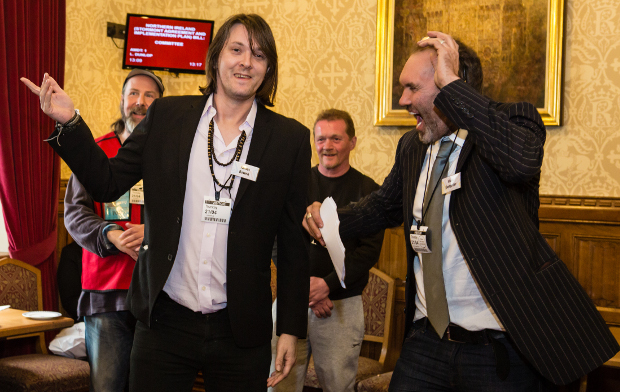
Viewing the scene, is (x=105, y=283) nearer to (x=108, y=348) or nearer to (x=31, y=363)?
(x=108, y=348)

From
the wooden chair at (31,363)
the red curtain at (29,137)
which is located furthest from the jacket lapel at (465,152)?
the red curtain at (29,137)

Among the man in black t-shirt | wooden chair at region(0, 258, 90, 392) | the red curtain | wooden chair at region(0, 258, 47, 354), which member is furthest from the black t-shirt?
the red curtain

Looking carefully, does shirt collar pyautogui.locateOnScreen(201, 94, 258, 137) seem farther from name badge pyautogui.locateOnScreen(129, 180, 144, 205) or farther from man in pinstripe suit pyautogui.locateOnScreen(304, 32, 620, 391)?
name badge pyautogui.locateOnScreen(129, 180, 144, 205)

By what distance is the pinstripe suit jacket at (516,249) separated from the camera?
5.69 ft

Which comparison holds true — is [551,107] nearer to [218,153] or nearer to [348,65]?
[348,65]

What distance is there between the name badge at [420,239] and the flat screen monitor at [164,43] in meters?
3.76

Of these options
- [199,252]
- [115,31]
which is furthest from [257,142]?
[115,31]

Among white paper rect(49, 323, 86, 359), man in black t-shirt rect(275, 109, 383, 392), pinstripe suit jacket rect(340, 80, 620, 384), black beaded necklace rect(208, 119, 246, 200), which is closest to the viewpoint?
pinstripe suit jacket rect(340, 80, 620, 384)

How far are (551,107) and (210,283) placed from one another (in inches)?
137

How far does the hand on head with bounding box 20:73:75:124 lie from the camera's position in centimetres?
154

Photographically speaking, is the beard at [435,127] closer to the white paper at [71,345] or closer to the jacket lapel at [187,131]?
the jacket lapel at [187,131]

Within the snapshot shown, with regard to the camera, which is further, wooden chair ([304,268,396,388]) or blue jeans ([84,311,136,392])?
wooden chair ([304,268,396,388])

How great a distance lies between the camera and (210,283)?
1.80 metres

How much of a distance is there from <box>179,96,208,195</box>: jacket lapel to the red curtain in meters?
3.09
